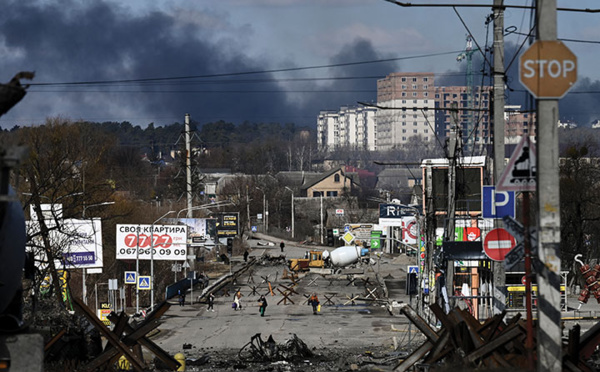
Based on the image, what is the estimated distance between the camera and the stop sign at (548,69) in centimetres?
1268

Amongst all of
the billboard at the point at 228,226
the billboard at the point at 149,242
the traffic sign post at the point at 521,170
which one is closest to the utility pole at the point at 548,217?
the traffic sign post at the point at 521,170

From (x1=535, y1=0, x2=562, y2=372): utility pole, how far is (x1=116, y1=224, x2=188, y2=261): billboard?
4416 cm

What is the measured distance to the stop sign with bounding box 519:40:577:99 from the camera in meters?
12.7

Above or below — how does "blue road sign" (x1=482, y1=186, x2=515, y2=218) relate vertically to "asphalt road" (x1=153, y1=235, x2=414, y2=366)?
above

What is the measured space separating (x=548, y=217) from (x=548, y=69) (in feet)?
6.46

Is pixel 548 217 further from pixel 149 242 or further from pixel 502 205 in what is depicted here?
pixel 149 242

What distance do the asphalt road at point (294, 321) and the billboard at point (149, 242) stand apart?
3.53 m

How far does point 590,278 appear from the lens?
47188mm

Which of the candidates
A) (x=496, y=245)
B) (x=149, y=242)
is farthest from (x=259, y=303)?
(x=496, y=245)

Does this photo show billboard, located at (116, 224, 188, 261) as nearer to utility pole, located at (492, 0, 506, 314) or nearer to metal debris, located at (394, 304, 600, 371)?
utility pole, located at (492, 0, 506, 314)

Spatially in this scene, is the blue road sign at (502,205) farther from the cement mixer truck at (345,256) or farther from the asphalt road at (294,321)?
the cement mixer truck at (345,256)

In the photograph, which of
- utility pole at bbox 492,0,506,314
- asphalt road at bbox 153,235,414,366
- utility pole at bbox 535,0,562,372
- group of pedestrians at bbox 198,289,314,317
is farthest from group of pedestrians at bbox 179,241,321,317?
utility pole at bbox 535,0,562,372

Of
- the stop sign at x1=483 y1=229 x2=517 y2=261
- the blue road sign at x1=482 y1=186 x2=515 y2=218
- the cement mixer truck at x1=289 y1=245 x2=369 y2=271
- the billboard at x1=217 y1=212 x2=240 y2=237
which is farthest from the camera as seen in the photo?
the billboard at x1=217 y1=212 x2=240 y2=237

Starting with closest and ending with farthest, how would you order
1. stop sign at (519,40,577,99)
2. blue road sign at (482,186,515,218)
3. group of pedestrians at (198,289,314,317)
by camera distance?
stop sign at (519,40,577,99), blue road sign at (482,186,515,218), group of pedestrians at (198,289,314,317)
